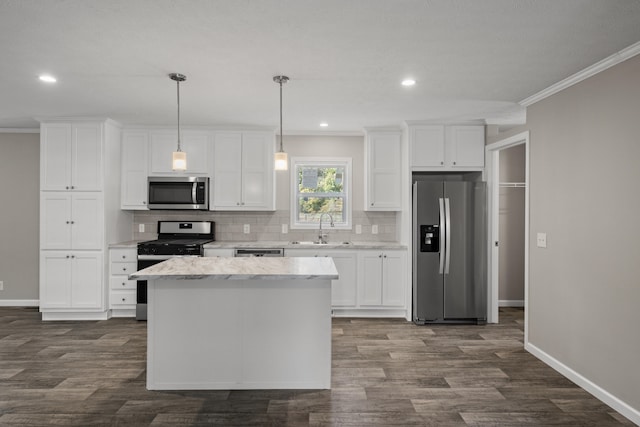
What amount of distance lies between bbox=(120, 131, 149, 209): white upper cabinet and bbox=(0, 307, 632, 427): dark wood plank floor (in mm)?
1753

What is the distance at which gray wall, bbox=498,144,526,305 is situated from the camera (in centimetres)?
572

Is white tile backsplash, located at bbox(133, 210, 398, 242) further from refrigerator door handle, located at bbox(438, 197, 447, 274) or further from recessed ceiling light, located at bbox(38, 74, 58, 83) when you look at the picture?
recessed ceiling light, located at bbox(38, 74, 58, 83)

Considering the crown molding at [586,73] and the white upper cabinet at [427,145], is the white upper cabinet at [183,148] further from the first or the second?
the crown molding at [586,73]

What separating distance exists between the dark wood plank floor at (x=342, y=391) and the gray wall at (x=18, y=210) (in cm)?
156

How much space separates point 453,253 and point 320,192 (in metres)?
1.96

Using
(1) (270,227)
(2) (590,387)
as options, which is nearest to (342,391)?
(2) (590,387)

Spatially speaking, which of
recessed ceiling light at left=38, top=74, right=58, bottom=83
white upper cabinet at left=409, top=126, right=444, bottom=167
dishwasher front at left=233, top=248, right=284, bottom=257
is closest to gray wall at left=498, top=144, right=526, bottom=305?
white upper cabinet at left=409, top=126, right=444, bottom=167

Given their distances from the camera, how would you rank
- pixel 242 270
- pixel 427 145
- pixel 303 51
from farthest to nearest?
1. pixel 427 145
2. pixel 242 270
3. pixel 303 51

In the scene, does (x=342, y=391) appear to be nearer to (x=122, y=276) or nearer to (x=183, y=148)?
(x=122, y=276)

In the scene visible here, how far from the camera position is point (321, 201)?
5.80 meters

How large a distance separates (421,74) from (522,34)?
88 centimetres

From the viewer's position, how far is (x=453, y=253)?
4867mm

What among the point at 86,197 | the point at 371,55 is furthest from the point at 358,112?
the point at 86,197

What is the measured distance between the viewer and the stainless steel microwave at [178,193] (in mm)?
5270
